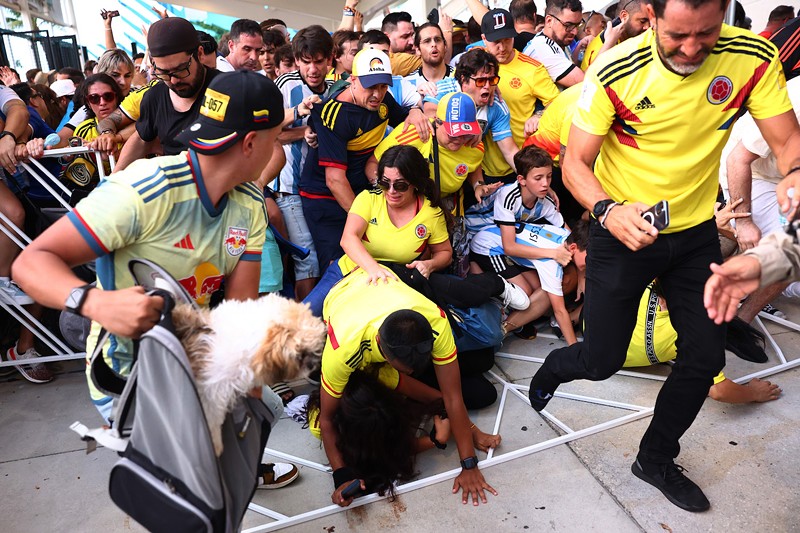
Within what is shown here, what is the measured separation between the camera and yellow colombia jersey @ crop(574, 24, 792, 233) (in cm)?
207

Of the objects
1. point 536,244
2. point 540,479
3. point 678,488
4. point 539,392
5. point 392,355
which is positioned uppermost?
point 392,355

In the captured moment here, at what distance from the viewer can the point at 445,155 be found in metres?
4.08

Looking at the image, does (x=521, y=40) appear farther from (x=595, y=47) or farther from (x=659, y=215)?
(x=659, y=215)

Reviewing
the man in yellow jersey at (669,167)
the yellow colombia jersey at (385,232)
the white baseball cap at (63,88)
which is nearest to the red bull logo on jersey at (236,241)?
the man in yellow jersey at (669,167)

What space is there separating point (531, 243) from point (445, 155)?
2.90 ft

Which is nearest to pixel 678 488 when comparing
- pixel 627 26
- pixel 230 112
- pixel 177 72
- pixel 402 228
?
pixel 402 228

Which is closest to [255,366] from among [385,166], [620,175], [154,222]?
[154,222]

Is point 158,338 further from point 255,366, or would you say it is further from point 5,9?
point 5,9

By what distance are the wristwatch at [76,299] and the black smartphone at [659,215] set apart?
1618 millimetres

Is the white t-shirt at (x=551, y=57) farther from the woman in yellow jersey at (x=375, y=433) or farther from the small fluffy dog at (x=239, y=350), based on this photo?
the small fluffy dog at (x=239, y=350)

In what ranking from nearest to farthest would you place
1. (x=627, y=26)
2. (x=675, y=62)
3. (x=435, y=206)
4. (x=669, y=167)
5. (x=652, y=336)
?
(x=675, y=62)
(x=669, y=167)
(x=652, y=336)
(x=435, y=206)
(x=627, y=26)

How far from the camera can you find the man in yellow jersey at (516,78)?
477 cm

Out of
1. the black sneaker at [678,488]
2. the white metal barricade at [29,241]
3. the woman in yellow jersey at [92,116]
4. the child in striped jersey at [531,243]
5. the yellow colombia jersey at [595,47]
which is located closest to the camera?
the black sneaker at [678,488]

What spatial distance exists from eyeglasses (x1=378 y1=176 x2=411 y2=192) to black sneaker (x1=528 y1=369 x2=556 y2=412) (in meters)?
1.35
